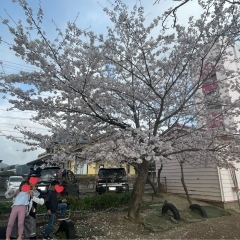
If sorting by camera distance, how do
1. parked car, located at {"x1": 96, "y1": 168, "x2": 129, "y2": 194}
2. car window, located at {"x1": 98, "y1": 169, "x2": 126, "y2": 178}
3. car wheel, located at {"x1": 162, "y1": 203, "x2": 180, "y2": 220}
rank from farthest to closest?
car window, located at {"x1": 98, "y1": 169, "x2": 126, "y2": 178}, parked car, located at {"x1": 96, "y1": 168, "x2": 129, "y2": 194}, car wheel, located at {"x1": 162, "y1": 203, "x2": 180, "y2": 220}

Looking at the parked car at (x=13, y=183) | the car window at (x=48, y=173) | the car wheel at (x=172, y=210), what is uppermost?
the car window at (x=48, y=173)

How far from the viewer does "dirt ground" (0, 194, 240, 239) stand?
16.8ft

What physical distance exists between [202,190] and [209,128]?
4674mm

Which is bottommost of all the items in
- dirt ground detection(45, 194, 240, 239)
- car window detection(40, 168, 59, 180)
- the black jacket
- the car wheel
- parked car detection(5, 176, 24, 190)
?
dirt ground detection(45, 194, 240, 239)

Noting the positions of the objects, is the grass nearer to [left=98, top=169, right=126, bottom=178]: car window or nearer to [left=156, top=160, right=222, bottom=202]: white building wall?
[left=98, top=169, right=126, bottom=178]: car window

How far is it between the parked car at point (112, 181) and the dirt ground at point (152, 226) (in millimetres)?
2799

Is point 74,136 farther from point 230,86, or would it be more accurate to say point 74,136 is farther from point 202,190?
point 202,190

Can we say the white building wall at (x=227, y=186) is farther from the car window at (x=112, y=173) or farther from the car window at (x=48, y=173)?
the car window at (x=48, y=173)

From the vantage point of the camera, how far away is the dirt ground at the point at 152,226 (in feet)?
16.8

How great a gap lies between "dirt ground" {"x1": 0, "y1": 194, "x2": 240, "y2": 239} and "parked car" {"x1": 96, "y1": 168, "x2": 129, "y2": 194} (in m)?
2.80

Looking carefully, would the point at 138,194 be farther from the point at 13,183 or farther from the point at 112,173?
the point at 13,183

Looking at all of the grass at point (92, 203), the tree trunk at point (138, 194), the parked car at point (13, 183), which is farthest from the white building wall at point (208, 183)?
the parked car at point (13, 183)

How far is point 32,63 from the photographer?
16.4 ft

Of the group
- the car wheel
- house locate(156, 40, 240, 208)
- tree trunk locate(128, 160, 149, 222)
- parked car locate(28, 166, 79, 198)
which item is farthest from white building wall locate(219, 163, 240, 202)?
parked car locate(28, 166, 79, 198)
